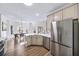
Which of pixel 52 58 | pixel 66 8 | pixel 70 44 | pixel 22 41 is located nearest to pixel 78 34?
pixel 70 44

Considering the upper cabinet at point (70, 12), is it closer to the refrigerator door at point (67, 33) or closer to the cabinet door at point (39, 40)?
the refrigerator door at point (67, 33)

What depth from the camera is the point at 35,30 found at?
6949 mm

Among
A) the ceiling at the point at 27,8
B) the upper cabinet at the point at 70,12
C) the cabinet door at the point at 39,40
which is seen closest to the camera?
the upper cabinet at the point at 70,12

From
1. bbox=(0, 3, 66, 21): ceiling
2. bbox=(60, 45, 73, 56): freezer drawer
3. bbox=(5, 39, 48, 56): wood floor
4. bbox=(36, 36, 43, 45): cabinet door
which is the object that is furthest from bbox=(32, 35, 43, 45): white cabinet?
bbox=(60, 45, 73, 56): freezer drawer

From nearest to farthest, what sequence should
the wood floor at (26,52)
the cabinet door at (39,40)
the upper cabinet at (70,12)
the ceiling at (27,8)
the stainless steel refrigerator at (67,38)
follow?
1. the stainless steel refrigerator at (67,38)
2. the upper cabinet at (70,12)
3. the ceiling at (27,8)
4. the wood floor at (26,52)
5. the cabinet door at (39,40)

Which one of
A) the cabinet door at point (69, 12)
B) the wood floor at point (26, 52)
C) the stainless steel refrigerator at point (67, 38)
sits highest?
the cabinet door at point (69, 12)

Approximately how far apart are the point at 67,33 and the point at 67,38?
13 centimetres

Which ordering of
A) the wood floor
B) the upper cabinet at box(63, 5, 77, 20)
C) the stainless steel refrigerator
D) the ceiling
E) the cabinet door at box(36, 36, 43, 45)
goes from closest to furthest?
1. the stainless steel refrigerator
2. the upper cabinet at box(63, 5, 77, 20)
3. the ceiling
4. the wood floor
5. the cabinet door at box(36, 36, 43, 45)

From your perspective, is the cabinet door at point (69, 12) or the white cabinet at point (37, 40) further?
the white cabinet at point (37, 40)

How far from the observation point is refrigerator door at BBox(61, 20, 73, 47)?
234cm

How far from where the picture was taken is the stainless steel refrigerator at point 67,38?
2275mm

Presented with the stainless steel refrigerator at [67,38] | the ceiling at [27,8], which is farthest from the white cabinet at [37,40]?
the stainless steel refrigerator at [67,38]

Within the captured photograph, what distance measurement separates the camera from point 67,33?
2461mm

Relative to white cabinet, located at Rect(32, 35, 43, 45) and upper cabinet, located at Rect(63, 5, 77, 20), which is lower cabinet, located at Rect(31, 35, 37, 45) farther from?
upper cabinet, located at Rect(63, 5, 77, 20)
